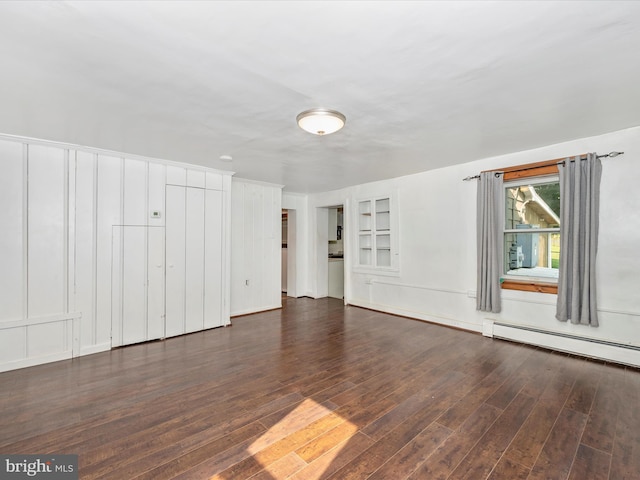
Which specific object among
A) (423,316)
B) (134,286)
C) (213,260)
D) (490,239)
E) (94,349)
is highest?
(490,239)

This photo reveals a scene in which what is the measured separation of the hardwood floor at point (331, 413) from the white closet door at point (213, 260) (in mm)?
1014

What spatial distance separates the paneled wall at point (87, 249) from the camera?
3342mm

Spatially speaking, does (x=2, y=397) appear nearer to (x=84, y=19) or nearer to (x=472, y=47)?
(x=84, y=19)

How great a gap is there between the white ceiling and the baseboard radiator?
239 centimetres

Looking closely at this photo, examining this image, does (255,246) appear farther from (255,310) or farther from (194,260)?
(194,260)

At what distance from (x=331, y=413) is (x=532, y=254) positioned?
3582mm

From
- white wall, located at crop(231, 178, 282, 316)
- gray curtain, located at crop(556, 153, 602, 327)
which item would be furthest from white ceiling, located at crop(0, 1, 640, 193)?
white wall, located at crop(231, 178, 282, 316)

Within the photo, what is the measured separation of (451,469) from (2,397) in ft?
12.4

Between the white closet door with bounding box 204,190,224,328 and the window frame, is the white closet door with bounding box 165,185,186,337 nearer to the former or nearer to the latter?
the white closet door with bounding box 204,190,224,328

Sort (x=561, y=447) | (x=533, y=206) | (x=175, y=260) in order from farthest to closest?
(x=175, y=260) < (x=533, y=206) < (x=561, y=447)

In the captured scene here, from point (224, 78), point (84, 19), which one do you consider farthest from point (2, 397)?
point (224, 78)

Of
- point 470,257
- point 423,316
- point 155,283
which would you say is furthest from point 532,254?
point 155,283

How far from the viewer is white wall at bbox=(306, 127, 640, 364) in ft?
10.6

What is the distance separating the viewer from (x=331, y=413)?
2.38 m
